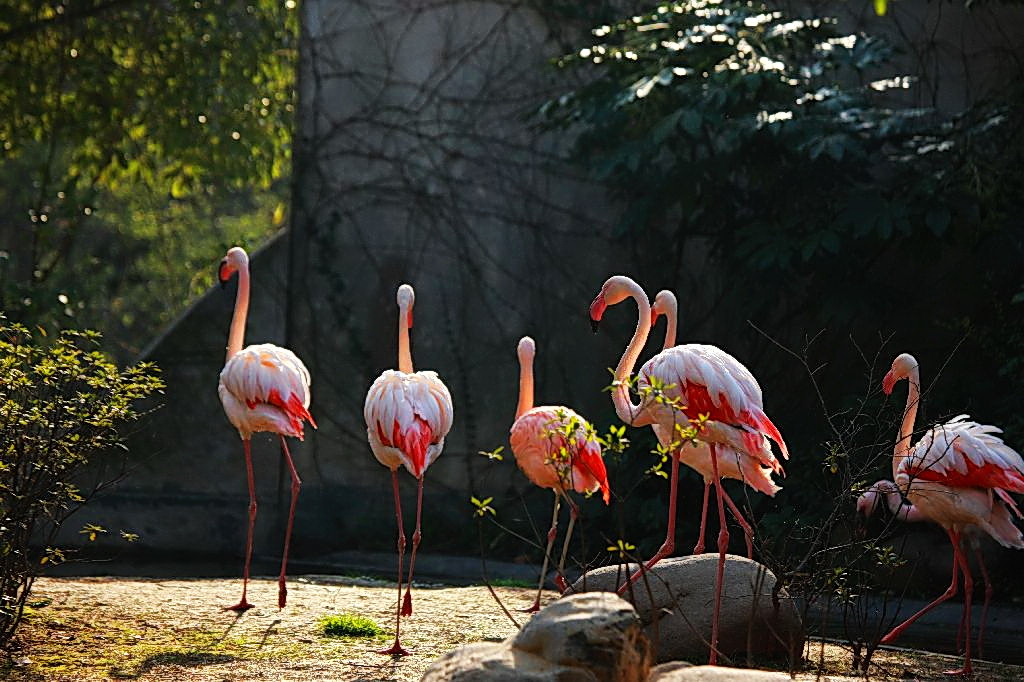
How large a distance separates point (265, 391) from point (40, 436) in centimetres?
151

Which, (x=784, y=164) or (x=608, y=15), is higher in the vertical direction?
(x=608, y=15)

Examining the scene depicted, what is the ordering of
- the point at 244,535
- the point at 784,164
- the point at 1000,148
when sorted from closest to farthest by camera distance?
the point at 1000,148
the point at 784,164
the point at 244,535

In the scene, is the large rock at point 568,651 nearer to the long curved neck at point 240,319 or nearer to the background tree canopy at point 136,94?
the long curved neck at point 240,319

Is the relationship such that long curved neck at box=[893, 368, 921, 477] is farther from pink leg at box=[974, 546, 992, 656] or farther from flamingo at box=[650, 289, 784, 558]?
flamingo at box=[650, 289, 784, 558]

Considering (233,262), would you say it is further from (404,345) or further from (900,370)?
(900,370)

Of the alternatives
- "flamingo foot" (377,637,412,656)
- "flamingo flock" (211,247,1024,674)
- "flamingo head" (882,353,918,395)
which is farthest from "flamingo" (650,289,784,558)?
"flamingo foot" (377,637,412,656)

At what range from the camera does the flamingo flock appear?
5453mm

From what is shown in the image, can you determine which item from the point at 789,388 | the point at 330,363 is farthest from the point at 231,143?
the point at 789,388

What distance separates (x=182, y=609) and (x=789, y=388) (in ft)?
18.0

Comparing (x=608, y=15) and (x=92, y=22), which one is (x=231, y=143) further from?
(x=608, y=15)

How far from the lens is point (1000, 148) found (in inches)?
327

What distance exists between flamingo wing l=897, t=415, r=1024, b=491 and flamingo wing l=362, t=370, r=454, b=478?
7.48 feet

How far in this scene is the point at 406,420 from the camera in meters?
5.98

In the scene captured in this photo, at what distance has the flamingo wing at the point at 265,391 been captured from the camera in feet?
21.0
